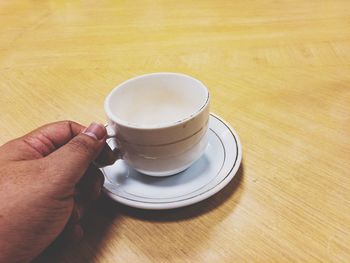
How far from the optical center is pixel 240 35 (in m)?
0.79

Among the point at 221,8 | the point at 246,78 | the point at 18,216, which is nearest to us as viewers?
the point at 18,216

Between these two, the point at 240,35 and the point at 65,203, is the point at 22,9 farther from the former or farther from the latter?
the point at 65,203

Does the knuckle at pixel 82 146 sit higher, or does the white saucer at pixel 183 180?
the knuckle at pixel 82 146

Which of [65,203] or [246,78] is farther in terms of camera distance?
[246,78]

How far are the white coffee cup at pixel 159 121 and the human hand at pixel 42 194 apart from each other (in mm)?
33

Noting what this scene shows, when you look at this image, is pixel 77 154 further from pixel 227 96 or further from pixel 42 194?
pixel 227 96

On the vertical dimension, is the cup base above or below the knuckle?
below

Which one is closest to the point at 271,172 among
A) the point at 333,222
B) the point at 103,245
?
the point at 333,222

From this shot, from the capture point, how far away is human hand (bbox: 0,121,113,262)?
0.29m

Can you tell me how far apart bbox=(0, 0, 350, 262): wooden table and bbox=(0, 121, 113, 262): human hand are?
1.1 inches

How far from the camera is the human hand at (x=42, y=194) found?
11.5 inches

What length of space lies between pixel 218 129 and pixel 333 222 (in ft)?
0.60

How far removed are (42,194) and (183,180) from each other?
160mm

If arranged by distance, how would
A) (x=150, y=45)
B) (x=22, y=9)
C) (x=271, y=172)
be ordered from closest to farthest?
(x=271, y=172) → (x=150, y=45) → (x=22, y=9)
